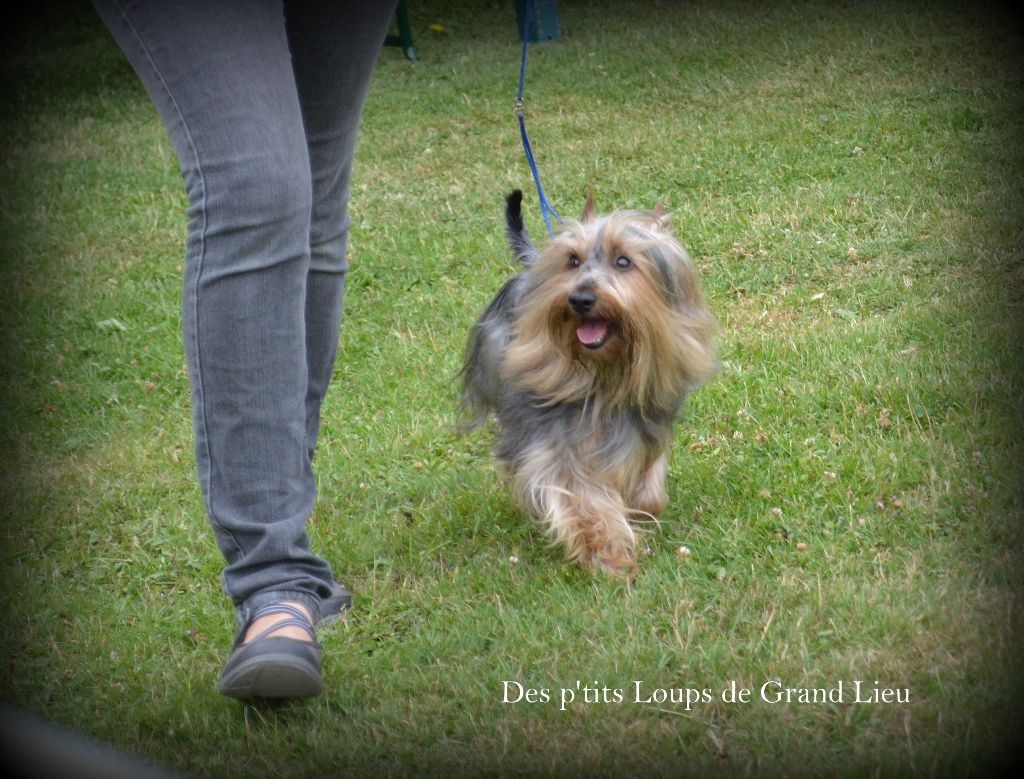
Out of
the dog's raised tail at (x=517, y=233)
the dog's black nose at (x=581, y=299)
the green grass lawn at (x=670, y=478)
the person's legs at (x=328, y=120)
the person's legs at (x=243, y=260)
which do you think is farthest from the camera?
the dog's raised tail at (x=517, y=233)

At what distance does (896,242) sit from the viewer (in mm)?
6078

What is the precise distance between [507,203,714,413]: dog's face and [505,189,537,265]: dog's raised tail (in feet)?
1.58

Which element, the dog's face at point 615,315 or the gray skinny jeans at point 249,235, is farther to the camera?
the dog's face at point 615,315

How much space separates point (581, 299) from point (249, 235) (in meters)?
1.16

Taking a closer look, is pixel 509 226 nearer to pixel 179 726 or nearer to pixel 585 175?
pixel 179 726

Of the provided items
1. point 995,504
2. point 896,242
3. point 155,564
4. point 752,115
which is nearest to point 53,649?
point 155,564

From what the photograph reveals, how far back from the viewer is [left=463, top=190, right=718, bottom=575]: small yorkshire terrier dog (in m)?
3.46

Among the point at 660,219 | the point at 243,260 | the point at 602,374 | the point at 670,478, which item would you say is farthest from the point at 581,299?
the point at 243,260

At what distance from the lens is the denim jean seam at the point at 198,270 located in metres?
2.46

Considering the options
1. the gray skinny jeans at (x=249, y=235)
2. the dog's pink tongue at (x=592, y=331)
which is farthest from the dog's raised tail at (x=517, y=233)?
the gray skinny jeans at (x=249, y=235)

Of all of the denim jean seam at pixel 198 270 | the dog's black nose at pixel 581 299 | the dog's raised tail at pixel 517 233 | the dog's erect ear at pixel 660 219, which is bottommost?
the denim jean seam at pixel 198 270

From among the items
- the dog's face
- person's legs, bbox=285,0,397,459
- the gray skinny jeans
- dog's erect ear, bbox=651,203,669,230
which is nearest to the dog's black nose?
the dog's face

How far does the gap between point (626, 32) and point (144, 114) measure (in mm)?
4630

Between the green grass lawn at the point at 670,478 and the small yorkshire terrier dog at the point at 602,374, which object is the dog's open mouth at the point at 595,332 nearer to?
the small yorkshire terrier dog at the point at 602,374
